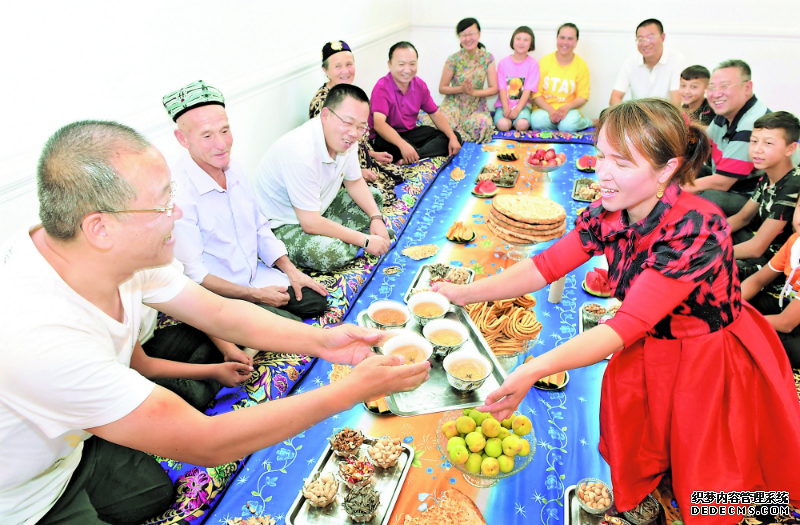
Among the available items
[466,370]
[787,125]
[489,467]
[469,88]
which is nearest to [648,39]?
[469,88]

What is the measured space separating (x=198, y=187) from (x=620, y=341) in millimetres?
1899

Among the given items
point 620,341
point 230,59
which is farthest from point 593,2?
point 620,341

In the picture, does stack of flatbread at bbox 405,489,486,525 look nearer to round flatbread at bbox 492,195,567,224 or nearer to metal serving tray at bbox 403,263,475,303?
metal serving tray at bbox 403,263,475,303

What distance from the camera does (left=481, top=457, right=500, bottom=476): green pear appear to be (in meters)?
1.58

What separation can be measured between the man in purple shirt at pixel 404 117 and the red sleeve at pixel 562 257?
2803 mm

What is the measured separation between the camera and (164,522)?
5.18 feet

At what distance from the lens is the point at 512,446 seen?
63.2 inches

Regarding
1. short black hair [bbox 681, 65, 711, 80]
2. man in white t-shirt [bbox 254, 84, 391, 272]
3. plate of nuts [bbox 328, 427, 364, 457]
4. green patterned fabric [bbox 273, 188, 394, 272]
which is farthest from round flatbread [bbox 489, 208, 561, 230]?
short black hair [bbox 681, 65, 711, 80]

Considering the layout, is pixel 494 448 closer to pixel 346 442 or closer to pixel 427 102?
pixel 346 442

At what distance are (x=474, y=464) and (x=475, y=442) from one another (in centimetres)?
7

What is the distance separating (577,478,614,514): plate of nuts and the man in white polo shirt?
180 inches

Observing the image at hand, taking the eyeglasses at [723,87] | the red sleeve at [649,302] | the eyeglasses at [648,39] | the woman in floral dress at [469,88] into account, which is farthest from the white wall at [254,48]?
the eyeglasses at [723,87]

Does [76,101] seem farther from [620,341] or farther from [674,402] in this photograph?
[674,402]

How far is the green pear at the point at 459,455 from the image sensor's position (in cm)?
160
